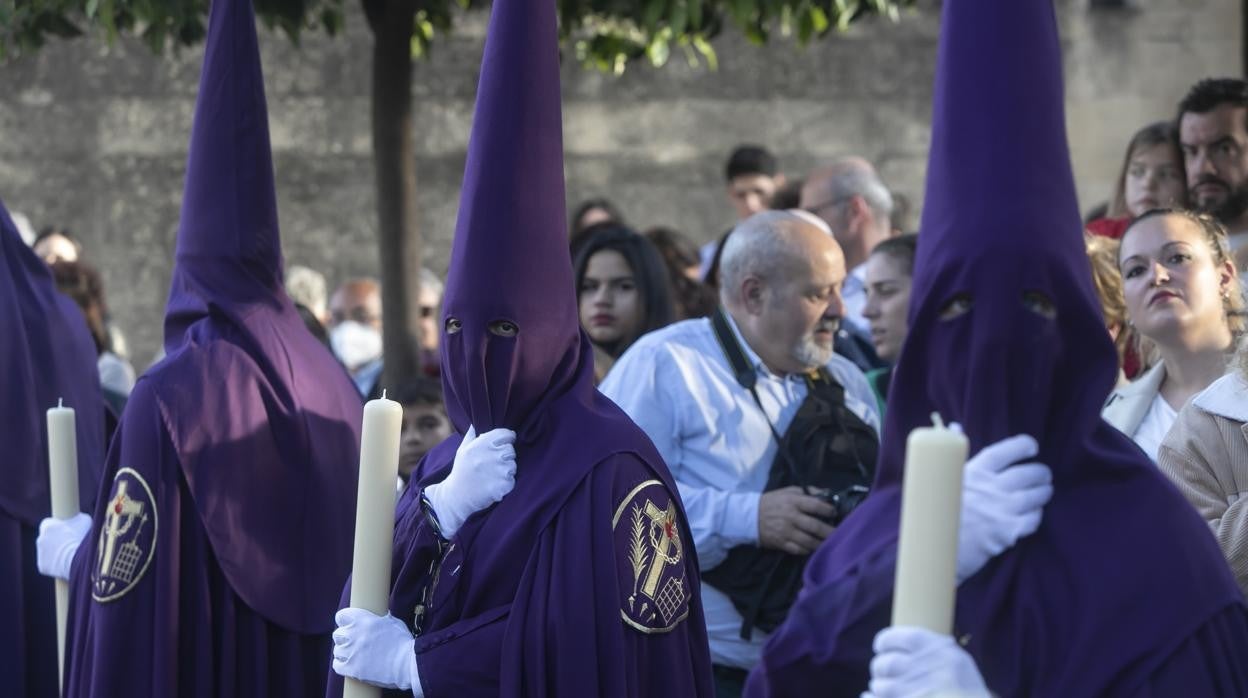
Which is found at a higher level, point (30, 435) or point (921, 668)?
point (921, 668)

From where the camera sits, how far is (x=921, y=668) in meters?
2.56

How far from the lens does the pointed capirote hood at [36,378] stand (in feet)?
18.6

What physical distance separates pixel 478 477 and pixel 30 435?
2.25 m

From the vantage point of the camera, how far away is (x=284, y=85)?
35.3 ft

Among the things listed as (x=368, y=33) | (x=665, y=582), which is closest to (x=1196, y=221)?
(x=665, y=582)

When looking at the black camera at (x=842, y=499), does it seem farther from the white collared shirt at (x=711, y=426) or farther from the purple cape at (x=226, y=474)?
the purple cape at (x=226, y=474)

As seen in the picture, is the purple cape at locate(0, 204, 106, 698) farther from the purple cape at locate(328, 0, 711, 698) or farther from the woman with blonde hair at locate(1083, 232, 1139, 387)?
the woman with blonde hair at locate(1083, 232, 1139, 387)

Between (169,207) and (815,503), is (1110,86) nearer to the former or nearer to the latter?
(169,207)

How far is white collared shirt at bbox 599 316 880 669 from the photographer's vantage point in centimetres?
513

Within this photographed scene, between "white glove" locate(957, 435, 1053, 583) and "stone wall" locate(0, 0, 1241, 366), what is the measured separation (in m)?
8.04

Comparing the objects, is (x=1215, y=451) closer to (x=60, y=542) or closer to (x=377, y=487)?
(x=377, y=487)

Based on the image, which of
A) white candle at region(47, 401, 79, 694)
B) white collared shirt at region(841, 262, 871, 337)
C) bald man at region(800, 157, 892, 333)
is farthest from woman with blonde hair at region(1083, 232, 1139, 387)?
white candle at region(47, 401, 79, 694)

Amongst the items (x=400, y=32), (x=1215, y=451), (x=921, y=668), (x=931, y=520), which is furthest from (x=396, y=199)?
(x=931, y=520)

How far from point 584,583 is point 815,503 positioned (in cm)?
133
